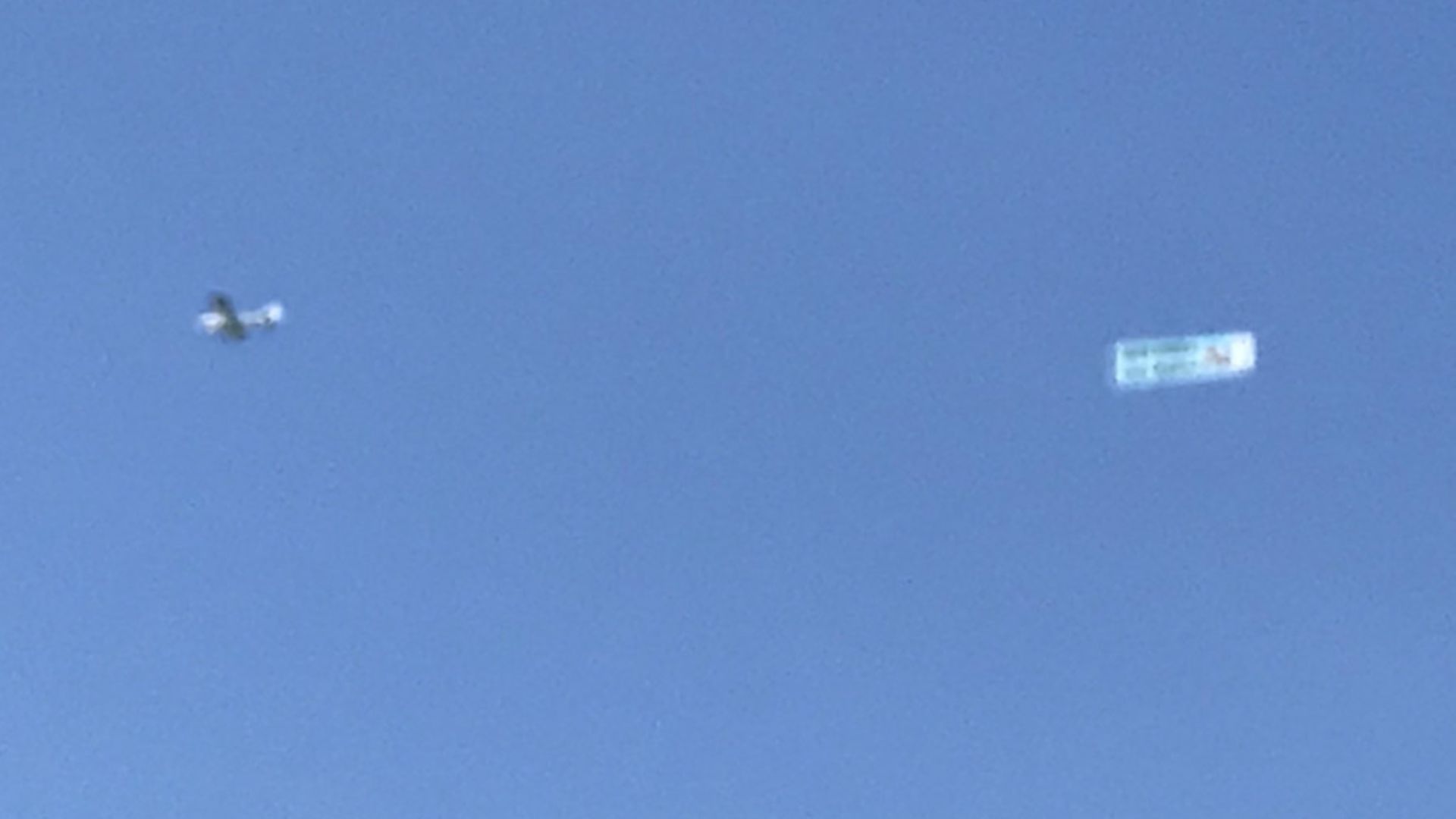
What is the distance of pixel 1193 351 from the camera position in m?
93.8

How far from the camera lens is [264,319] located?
89.8m

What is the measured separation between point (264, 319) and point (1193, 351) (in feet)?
81.2

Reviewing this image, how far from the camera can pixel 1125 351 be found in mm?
93125

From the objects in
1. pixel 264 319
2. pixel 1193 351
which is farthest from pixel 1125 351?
pixel 264 319

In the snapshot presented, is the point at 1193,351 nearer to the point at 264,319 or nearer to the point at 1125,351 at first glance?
the point at 1125,351

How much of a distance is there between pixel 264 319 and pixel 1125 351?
22.7 m

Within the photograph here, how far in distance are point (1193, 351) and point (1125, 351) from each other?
2.03 metres
